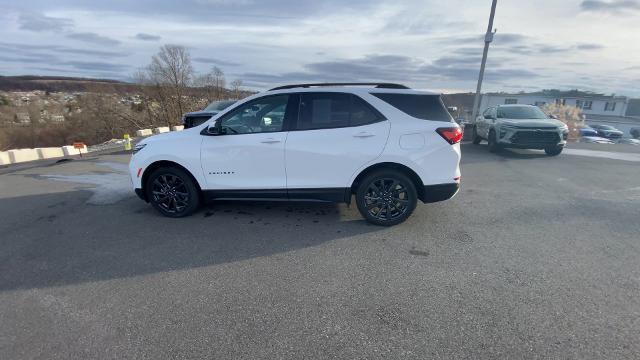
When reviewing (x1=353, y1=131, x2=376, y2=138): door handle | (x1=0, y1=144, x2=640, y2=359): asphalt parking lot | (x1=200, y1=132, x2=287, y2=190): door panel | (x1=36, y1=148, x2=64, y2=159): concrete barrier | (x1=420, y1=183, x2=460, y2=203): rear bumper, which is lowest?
(x1=36, y1=148, x2=64, y2=159): concrete barrier

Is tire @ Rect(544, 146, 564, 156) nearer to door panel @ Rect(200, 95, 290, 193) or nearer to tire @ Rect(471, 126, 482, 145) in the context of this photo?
tire @ Rect(471, 126, 482, 145)

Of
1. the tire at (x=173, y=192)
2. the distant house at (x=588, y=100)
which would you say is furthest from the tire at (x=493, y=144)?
the distant house at (x=588, y=100)

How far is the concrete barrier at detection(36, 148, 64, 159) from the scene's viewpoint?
12.0 metres

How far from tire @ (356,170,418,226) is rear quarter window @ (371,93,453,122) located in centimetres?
83

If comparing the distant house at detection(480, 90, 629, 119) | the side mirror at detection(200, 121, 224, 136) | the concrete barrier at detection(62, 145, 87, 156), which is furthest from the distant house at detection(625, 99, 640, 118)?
the concrete barrier at detection(62, 145, 87, 156)

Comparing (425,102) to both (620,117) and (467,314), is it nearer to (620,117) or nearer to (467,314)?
(467,314)

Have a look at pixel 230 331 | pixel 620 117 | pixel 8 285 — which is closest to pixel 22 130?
pixel 8 285

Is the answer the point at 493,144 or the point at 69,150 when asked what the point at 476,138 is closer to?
the point at 493,144

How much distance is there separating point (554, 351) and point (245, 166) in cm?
370

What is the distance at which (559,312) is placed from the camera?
2.68 m

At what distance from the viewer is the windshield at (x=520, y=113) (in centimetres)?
1043

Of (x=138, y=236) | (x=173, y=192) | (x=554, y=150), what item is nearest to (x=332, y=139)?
(x=173, y=192)

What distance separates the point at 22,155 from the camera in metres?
11.3

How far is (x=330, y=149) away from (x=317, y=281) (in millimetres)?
1767
